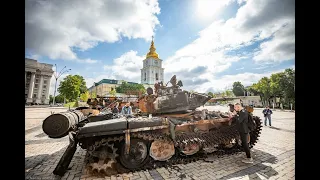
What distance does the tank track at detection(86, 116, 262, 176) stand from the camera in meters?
4.40

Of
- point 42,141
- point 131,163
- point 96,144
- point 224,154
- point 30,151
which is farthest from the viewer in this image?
point 42,141

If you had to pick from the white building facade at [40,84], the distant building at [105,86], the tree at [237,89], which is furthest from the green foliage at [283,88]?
the white building facade at [40,84]

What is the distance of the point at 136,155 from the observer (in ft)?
15.5

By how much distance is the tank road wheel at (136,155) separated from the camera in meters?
4.57

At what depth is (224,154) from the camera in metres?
5.97

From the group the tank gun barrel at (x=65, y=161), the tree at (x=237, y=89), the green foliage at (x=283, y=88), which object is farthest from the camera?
the tree at (x=237, y=89)

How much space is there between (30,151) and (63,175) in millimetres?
3421

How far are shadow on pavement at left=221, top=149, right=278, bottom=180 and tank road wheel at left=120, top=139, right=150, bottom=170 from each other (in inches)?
92.4

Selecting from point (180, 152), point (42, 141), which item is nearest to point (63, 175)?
point (180, 152)

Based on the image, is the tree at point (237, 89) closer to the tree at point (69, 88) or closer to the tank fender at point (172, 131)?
the tree at point (69, 88)

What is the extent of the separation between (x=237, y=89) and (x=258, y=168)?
75.7 m

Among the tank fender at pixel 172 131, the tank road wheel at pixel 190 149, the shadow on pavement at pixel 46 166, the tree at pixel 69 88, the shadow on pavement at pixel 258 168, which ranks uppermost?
the tree at pixel 69 88

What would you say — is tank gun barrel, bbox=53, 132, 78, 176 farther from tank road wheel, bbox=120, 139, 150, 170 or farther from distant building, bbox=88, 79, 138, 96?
distant building, bbox=88, 79, 138, 96
